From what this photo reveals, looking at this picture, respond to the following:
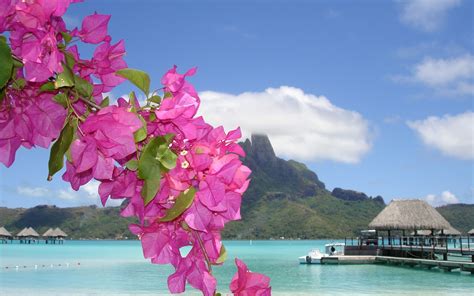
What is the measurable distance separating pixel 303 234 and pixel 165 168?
9752 cm

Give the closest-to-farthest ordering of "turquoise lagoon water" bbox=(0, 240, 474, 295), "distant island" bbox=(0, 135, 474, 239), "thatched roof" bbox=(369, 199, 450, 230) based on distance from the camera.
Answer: "turquoise lagoon water" bbox=(0, 240, 474, 295) < "thatched roof" bbox=(369, 199, 450, 230) < "distant island" bbox=(0, 135, 474, 239)

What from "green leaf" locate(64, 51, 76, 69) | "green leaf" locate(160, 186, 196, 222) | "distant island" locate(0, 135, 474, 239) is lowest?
"green leaf" locate(160, 186, 196, 222)

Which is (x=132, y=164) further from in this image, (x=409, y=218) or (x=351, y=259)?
(x=409, y=218)

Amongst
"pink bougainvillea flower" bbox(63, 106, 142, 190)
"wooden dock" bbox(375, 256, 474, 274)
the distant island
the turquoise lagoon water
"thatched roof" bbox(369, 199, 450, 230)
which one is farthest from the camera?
the distant island

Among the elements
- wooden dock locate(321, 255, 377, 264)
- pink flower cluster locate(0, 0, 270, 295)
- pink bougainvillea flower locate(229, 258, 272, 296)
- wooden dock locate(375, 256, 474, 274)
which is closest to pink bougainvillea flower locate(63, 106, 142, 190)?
pink flower cluster locate(0, 0, 270, 295)

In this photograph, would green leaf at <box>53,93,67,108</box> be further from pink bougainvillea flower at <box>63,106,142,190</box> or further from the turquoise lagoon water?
the turquoise lagoon water

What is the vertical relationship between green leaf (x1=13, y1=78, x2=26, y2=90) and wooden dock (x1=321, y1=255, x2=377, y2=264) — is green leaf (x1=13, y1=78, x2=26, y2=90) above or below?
above

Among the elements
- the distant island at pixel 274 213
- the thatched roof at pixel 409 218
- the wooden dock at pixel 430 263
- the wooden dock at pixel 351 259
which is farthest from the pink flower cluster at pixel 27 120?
the distant island at pixel 274 213

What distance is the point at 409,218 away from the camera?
91.9 feet

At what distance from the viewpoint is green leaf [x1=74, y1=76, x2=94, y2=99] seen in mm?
705

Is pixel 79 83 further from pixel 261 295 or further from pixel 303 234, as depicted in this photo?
pixel 303 234

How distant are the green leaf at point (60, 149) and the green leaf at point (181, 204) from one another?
0.16m

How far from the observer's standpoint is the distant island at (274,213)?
3730 inches

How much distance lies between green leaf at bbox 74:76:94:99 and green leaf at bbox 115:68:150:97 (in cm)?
5
